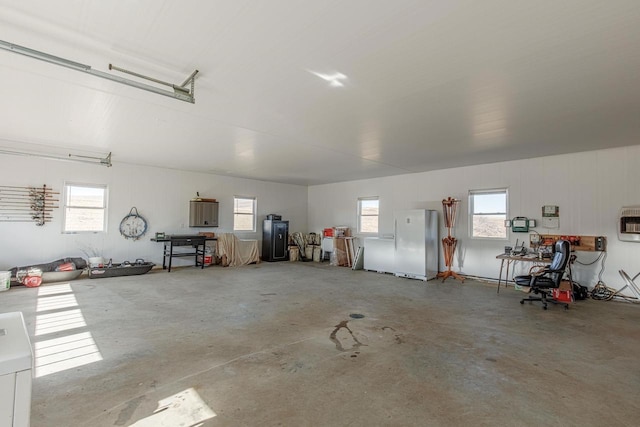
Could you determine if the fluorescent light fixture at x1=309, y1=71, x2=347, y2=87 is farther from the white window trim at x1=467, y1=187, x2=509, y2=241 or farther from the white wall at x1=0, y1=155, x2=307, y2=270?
the white wall at x1=0, y1=155, x2=307, y2=270

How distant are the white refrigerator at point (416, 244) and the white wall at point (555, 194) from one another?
0.46 metres

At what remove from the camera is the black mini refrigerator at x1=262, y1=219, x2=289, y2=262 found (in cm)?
964

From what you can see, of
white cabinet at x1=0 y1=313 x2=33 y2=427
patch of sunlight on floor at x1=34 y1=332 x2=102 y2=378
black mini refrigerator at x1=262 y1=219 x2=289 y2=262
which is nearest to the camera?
white cabinet at x1=0 y1=313 x2=33 y2=427

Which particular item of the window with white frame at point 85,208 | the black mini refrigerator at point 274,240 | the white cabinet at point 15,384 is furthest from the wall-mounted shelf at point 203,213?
the white cabinet at point 15,384

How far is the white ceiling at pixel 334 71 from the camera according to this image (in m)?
2.12

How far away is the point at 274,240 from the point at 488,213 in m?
5.89

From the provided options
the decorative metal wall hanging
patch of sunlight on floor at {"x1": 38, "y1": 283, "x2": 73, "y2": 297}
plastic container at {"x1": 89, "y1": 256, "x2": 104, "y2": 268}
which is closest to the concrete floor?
patch of sunlight on floor at {"x1": 38, "y1": 283, "x2": 73, "y2": 297}

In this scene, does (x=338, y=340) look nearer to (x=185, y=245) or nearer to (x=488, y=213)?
(x=488, y=213)

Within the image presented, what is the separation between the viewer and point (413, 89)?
3.22 meters

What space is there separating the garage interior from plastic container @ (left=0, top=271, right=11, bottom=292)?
5.1 inches

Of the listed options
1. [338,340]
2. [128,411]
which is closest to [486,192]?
[338,340]

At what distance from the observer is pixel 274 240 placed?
9.66 metres

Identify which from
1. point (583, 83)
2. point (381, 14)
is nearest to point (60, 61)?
point (381, 14)

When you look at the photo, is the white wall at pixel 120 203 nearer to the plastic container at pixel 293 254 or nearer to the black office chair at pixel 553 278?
the plastic container at pixel 293 254
